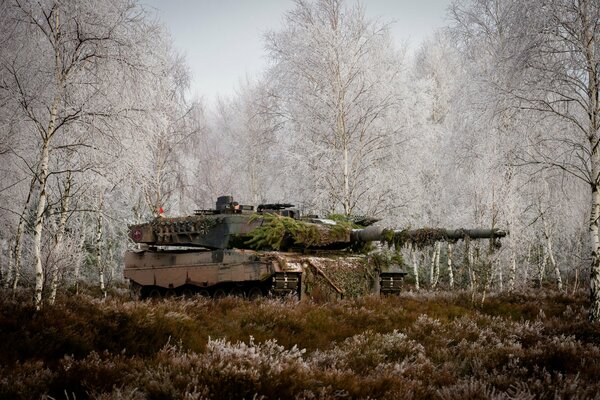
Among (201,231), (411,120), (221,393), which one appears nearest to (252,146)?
(411,120)

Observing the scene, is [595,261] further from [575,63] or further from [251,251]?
[251,251]

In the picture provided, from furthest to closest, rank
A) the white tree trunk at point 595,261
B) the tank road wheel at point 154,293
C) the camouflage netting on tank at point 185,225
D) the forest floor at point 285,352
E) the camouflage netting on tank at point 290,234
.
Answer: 1. the tank road wheel at point 154,293
2. the camouflage netting on tank at point 185,225
3. the camouflage netting on tank at point 290,234
4. the white tree trunk at point 595,261
5. the forest floor at point 285,352

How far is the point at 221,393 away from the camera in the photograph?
164 inches

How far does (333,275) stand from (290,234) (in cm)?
136

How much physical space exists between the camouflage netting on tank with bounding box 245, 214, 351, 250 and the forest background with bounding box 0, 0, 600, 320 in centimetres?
274

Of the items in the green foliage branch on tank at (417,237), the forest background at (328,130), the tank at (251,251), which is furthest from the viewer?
the tank at (251,251)

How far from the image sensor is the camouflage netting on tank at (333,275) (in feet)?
33.8

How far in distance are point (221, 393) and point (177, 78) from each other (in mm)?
18100

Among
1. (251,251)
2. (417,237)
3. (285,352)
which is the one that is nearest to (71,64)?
(251,251)

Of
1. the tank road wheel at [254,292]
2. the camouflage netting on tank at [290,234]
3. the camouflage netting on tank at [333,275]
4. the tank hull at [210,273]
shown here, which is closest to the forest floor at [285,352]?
the camouflage netting on tank at [333,275]

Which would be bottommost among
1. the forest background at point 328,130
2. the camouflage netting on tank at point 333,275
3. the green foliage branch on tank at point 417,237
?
the camouflage netting on tank at point 333,275

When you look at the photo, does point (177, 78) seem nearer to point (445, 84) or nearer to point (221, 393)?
point (445, 84)

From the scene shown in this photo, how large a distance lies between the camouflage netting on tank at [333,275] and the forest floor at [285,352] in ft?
1.60

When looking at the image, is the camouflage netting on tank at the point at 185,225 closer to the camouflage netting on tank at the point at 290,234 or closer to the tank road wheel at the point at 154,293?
the camouflage netting on tank at the point at 290,234
